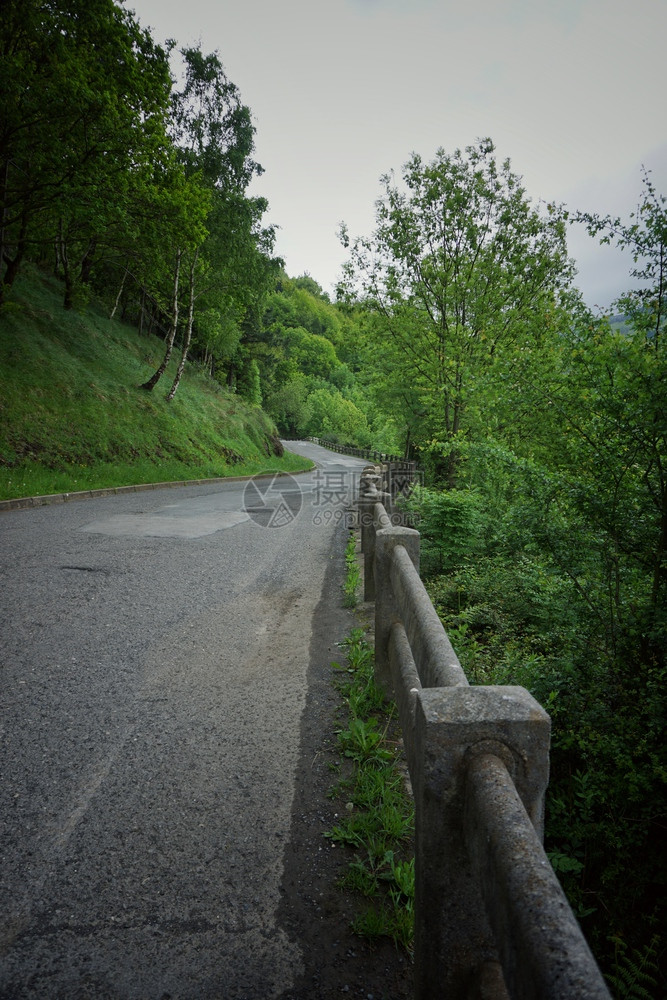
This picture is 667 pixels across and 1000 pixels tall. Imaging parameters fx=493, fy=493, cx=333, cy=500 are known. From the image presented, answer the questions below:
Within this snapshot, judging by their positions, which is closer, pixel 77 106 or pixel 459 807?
pixel 459 807

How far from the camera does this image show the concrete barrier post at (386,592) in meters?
3.68

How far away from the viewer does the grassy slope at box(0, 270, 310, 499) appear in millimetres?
13406

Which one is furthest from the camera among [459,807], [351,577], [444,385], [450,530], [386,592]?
[444,385]

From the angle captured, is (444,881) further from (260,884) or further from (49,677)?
(49,677)

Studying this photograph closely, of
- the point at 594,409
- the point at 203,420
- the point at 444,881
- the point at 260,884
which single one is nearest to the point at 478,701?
the point at 444,881

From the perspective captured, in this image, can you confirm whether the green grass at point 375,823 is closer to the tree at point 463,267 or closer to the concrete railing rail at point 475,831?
the concrete railing rail at point 475,831

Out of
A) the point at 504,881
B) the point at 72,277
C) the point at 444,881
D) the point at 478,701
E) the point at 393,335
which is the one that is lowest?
the point at 444,881

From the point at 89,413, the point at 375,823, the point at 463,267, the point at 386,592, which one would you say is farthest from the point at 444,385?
the point at 89,413

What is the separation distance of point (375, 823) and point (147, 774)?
1305 mm

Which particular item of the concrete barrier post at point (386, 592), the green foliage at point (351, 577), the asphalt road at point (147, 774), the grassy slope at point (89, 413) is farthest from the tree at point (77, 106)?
the concrete barrier post at point (386, 592)

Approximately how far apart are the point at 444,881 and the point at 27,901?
176cm

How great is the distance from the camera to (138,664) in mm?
4066

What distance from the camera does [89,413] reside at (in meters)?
16.7
